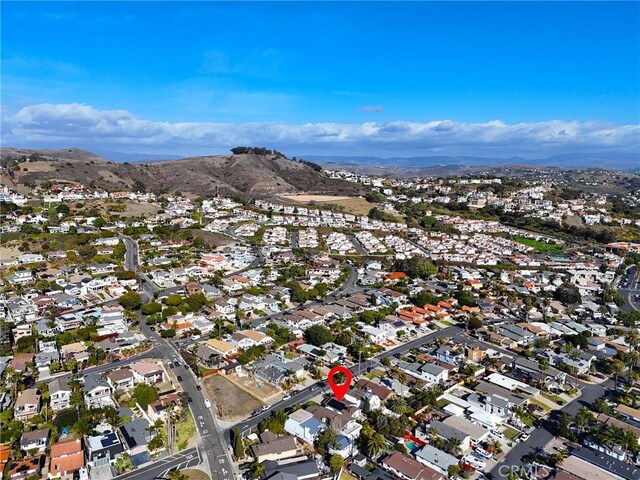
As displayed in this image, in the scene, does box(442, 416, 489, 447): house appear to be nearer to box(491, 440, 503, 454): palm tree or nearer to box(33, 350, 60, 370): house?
box(491, 440, 503, 454): palm tree

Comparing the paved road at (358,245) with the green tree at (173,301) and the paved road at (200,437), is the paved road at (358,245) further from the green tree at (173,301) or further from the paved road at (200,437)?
the paved road at (200,437)

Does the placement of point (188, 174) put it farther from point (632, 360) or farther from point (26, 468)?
point (632, 360)

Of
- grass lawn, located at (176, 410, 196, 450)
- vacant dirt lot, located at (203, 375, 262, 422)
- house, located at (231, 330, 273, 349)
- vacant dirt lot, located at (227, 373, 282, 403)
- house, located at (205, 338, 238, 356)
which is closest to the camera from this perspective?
grass lawn, located at (176, 410, 196, 450)

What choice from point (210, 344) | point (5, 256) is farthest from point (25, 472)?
point (5, 256)

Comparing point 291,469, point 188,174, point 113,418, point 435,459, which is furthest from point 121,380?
point 188,174

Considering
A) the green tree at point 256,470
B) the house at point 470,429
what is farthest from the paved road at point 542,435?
the green tree at point 256,470

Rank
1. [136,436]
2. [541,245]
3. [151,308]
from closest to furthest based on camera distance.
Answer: [136,436], [151,308], [541,245]

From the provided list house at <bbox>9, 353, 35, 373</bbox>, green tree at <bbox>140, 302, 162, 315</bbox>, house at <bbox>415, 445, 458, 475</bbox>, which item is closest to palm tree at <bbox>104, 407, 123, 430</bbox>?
house at <bbox>9, 353, 35, 373</bbox>

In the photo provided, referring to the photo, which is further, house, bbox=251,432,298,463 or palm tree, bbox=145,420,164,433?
palm tree, bbox=145,420,164,433
